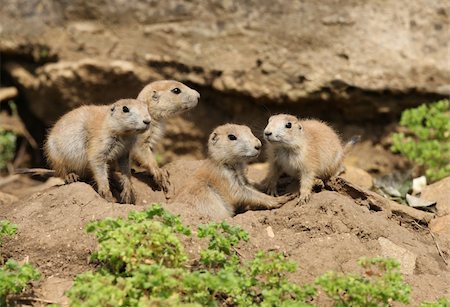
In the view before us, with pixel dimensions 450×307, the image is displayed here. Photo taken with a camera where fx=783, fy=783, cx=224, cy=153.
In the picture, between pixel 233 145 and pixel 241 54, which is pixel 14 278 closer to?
pixel 233 145

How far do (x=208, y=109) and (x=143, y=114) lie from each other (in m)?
4.23

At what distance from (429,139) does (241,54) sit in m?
2.96

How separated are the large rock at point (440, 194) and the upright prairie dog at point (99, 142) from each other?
3304 millimetres

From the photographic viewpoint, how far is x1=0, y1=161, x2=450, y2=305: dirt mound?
6758mm

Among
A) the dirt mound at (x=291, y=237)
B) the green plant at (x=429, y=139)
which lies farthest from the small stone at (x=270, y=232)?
the green plant at (x=429, y=139)

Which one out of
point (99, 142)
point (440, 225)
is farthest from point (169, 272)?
point (440, 225)

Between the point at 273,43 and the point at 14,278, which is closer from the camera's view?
the point at 14,278

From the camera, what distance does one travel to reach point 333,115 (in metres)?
11.9

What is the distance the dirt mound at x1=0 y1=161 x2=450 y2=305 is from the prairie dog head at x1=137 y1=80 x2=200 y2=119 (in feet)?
5.34

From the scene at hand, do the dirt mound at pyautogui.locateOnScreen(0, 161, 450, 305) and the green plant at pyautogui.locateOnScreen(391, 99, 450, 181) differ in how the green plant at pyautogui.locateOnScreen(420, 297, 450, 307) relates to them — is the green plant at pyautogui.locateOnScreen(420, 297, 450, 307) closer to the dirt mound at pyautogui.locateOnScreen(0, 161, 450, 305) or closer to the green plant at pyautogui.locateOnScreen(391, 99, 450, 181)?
the dirt mound at pyautogui.locateOnScreen(0, 161, 450, 305)

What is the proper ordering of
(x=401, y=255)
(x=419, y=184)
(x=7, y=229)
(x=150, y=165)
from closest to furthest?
(x=7, y=229) < (x=401, y=255) < (x=150, y=165) < (x=419, y=184)

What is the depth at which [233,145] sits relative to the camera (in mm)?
8289

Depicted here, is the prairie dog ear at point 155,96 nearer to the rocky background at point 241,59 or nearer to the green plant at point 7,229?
the rocky background at point 241,59

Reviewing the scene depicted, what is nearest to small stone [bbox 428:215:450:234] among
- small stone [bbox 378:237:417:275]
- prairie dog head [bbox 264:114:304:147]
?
small stone [bbox 378:237:417:275]
